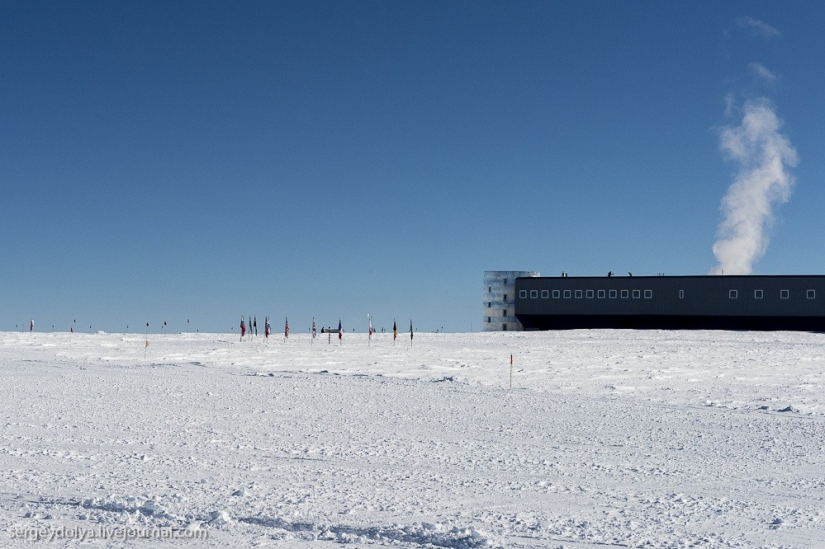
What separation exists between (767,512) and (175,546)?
5.51 m

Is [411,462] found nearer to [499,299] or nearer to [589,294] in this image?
[589,294]

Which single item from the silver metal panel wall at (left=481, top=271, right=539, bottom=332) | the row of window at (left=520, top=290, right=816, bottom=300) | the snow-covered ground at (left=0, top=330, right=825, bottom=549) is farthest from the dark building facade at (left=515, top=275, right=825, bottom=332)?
the snow-covered ground at (left=0, top=330, right=825, bottom=549)

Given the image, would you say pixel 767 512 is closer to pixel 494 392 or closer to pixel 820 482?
pixel 820 482

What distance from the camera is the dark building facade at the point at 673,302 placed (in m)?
62.9

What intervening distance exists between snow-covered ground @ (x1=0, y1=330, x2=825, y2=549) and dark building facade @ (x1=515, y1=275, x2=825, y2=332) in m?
43.7

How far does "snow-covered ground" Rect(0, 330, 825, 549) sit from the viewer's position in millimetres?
7074

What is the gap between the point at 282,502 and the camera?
314 inches

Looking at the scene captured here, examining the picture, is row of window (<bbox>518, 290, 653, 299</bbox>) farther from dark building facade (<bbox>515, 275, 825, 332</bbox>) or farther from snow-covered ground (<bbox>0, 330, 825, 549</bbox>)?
snow-covered ground (<bbox>0, 330, 825, 549</bbox>)

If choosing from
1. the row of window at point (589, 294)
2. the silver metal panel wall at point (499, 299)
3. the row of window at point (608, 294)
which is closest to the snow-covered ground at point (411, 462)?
the row of window at point (608, 294)

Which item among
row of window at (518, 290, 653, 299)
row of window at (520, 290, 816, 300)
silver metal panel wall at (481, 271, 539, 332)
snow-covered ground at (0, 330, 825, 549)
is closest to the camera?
snow-covered ground at (0, 330, 825, 549)

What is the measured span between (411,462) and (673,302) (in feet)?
196

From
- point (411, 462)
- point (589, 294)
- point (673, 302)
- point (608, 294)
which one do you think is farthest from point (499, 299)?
point (411, 462)

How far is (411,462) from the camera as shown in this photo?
10.2 meters

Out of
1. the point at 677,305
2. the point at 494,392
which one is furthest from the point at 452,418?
the point at 677,305
